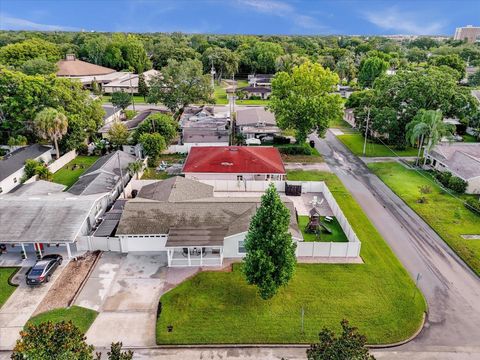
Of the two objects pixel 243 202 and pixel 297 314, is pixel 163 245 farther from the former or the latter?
pixel 297 314

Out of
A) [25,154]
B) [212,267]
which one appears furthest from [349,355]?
[25,154]

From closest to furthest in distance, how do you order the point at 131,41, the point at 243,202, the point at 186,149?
the point at 243,202, the point at 186,149, the point at 131,41

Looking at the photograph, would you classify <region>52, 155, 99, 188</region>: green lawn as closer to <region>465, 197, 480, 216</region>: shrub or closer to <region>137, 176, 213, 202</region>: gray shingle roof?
<region>137, 176, 213, 202</region>: gray shingle roof

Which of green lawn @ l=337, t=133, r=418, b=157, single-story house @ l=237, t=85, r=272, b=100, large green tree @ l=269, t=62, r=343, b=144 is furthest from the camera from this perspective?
single-story house @ l=237, t=85, r=272, b=100

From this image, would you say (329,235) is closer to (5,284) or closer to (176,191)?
(176,191)

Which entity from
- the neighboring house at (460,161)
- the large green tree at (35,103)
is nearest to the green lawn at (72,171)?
the large green tree at (35,103)

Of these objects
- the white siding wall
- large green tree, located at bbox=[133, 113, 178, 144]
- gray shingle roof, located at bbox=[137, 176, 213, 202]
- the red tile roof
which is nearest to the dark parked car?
gray shingle roof, located at bbox=[137, 176, 213, 202]
